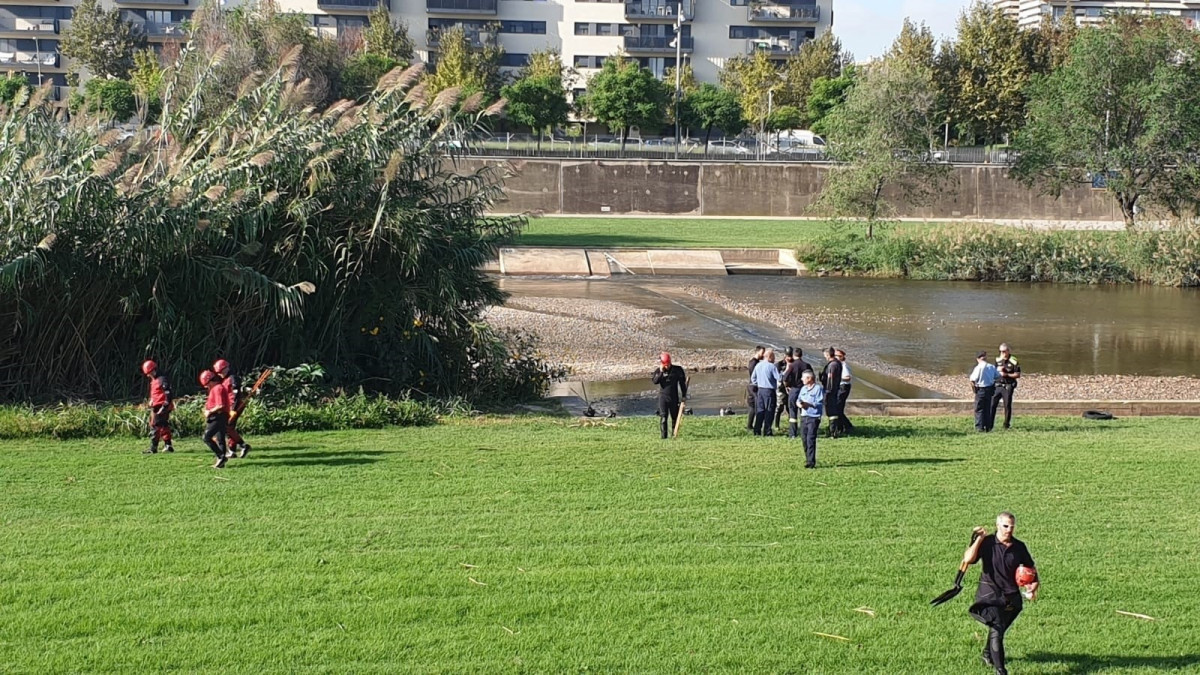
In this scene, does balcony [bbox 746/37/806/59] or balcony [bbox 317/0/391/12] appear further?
balcony [bbox 746/37/806/59]

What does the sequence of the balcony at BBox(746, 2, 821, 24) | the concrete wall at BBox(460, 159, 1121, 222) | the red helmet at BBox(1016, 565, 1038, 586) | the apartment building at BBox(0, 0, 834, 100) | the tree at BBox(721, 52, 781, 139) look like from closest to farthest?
the red helmet at BBox(1016, 565, 1038, 586)
the concrete wall at BBox(460, 159, 1121, 222)
the tree at BBox(721, 52, 781, 139)
the apartment building at BBox(0, 0, 834, 100)
the balcony at BBox(746, 2, 821, 24)

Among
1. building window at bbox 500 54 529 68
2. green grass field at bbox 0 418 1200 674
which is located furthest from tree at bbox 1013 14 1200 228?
building window at bbox 500 54 529 68

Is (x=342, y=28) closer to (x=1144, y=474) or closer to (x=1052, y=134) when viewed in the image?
(x=1052, y=134)

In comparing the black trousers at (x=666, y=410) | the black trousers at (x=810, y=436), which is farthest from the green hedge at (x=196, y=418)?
the black trousers at (x=810, y=436)

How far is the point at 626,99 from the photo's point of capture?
69.4 m

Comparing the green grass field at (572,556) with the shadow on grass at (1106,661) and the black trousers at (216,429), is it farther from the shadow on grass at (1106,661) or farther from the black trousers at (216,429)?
the black trousers at (216,429)

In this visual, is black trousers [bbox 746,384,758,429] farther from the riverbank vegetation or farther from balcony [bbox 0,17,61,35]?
balcony [bbox 0,17,61,35]

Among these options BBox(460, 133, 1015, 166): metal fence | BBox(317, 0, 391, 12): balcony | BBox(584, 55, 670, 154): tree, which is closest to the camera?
BBox(460, 133, 1015, 166): metal fence

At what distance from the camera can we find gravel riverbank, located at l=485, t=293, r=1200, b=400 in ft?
78.5

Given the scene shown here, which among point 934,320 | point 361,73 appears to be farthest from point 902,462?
point 361,73

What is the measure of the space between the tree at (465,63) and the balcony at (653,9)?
10.6 meters

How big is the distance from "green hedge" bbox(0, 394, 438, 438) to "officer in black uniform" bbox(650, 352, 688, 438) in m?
3.54

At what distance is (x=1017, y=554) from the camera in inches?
337

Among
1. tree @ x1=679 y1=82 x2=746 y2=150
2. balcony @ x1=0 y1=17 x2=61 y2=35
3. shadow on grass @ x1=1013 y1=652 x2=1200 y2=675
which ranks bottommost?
shadow on grass @ x1=1013 y1=652 x2=1200 y2=675
